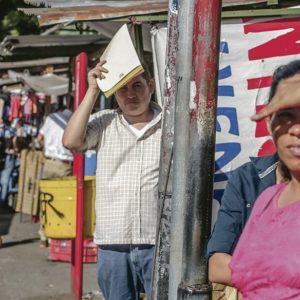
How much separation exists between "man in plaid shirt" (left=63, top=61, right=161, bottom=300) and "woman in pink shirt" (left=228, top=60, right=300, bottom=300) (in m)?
1.93

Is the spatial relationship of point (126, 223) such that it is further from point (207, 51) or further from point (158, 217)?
point (207, 51)

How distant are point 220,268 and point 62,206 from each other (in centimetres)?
414

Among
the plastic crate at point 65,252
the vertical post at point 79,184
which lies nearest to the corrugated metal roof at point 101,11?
the vertical post at point 79,184

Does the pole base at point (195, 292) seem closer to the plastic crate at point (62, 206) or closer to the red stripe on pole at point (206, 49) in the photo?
the red stripe on pole at point (206, 49)

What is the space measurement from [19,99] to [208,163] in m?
12.0

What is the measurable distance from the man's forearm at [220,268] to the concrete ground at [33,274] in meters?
4.72

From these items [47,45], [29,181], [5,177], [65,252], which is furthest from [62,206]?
[5,177]

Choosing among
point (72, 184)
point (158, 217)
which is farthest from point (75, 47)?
point (158, 217)

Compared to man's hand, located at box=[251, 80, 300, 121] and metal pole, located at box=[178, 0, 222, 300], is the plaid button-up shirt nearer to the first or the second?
metal pole, located at box=[178, 0, 222, 300]

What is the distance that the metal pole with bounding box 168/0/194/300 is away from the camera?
318 centimetres

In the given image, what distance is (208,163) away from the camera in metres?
3.15

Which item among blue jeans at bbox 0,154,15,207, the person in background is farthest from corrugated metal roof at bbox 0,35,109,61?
the person in background

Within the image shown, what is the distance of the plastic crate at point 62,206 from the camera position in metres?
6.37

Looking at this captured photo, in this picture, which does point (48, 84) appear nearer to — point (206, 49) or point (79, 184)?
point (79, 184)
